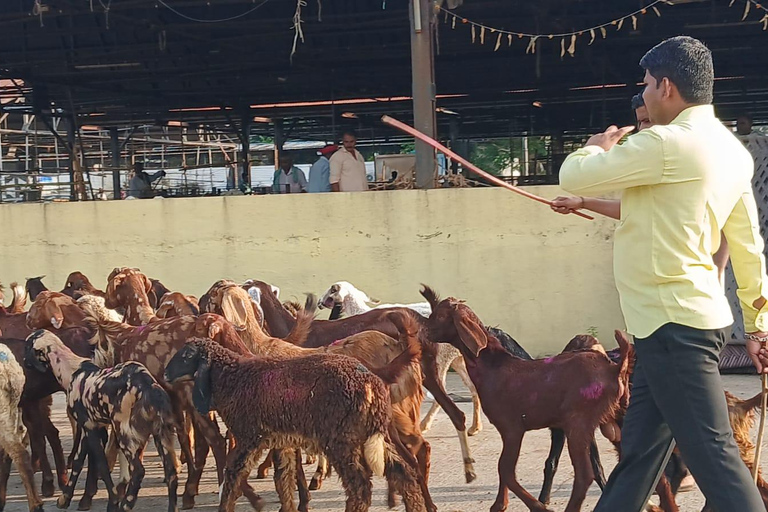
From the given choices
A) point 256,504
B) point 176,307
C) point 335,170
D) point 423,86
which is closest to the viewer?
point 256,504

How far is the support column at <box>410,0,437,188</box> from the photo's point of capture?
375 inches

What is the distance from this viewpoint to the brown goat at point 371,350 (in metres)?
5.31

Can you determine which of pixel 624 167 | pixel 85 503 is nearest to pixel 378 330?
pixel 85 503

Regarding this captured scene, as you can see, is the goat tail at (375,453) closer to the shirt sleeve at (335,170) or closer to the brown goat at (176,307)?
the brown goat at (176,307)

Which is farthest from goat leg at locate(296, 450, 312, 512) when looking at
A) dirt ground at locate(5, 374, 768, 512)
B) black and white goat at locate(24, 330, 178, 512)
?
black and white goat at locate(24, 330, 178, 512)

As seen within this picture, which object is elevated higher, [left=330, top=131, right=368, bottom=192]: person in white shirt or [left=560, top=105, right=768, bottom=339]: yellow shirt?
[left=330, top=131, right=368, bottom=192]: person in white shirt

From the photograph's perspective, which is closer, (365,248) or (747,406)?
(747,406)

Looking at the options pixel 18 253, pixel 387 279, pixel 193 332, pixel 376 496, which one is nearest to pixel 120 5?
pixel 18 253

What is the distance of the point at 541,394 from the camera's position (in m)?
4.98

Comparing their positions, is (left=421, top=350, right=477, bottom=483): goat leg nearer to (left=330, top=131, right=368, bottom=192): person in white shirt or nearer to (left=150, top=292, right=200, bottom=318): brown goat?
(left=150, top=292, right=200, bottom=318): brown goat

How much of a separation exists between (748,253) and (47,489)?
15.3 ft

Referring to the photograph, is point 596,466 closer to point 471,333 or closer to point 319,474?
point 471,333

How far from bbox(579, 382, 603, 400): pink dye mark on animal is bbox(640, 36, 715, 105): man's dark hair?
6.60 ft

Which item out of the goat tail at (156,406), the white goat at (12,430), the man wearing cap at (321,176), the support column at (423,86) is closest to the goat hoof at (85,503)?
the white goat at (12,430)
